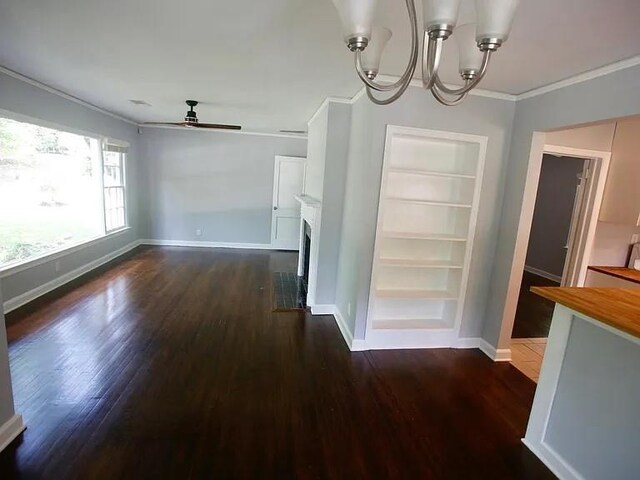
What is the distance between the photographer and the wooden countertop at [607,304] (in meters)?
1.61

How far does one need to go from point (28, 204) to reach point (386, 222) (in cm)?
408

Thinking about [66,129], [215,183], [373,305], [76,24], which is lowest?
[373,305]

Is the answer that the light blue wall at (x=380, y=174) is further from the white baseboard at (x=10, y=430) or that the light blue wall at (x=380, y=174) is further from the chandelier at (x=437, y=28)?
the white baseboard at (x=10, y=430)

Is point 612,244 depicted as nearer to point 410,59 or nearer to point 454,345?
point 454,345

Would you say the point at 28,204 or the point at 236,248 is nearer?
the point at 28,204

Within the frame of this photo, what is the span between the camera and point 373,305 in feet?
10.4

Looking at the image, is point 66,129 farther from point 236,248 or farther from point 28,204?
point 236,248

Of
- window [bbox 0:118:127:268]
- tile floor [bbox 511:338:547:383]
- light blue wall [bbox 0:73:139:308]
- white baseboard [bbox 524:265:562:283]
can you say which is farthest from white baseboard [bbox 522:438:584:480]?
window [bbox 0:118:127:268]

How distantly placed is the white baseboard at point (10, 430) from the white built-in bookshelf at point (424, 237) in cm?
255

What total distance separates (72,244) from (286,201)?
380 centimetres

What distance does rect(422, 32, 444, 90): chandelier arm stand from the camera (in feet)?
3.26

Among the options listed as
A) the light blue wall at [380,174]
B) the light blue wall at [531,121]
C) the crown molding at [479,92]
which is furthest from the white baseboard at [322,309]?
the crown molding at [479,92]

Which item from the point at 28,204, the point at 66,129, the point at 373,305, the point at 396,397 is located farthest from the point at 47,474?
the point at 66,129

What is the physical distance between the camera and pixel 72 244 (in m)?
4.79
